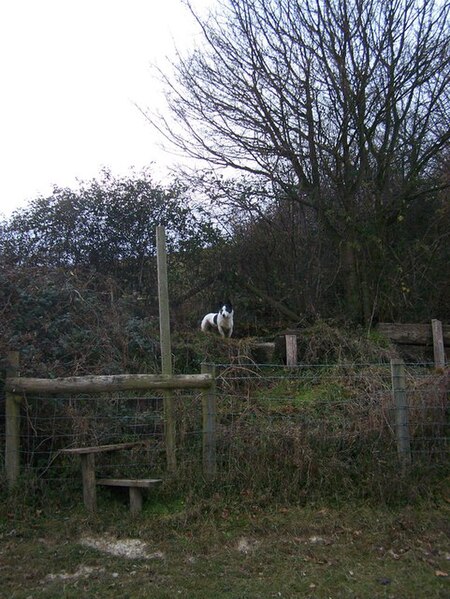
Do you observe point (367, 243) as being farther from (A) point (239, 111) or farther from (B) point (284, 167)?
(A) point (239, 111)

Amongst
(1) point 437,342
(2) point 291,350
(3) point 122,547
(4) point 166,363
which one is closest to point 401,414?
(4) point 166,363

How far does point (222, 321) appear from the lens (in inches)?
436

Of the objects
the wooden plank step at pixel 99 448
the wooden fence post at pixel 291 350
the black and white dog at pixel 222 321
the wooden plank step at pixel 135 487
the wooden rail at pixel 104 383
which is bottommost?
the wooden plank step at pixel 135 487

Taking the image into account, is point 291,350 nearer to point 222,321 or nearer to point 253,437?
point 222,321

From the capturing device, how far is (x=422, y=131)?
11.9 m

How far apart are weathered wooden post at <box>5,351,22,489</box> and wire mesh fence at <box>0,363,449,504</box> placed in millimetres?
131

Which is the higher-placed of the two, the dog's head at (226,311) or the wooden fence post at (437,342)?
the dog's head at (226,311)

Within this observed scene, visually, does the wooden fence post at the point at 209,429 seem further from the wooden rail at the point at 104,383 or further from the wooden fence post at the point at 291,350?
the wooden fence post at the point at 291,350

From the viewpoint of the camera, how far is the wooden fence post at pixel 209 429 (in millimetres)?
6547

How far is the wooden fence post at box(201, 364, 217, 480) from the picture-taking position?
6547 millimetres

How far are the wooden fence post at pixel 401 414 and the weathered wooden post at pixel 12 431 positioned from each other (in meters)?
4.38

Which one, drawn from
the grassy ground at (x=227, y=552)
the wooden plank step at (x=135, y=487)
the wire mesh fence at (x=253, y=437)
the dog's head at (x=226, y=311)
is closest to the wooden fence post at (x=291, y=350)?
the dog's head at (x=226, y=311)

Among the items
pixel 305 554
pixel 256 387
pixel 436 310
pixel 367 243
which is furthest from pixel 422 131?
pixel 305 554

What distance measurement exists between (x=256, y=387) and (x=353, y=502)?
2698mm
